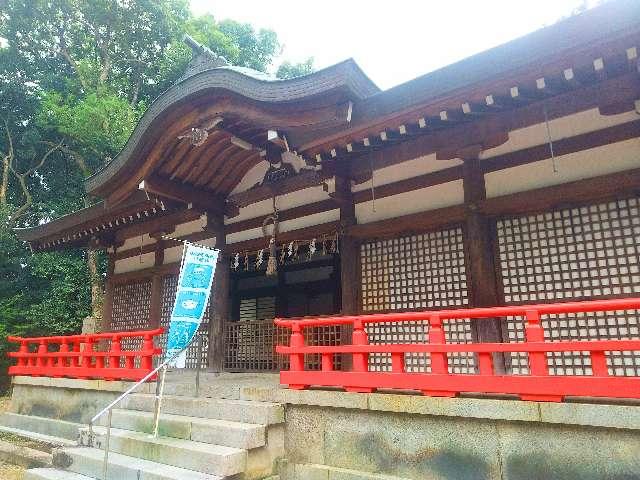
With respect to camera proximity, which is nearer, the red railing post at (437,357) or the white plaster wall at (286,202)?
the red railing post at (437,357)

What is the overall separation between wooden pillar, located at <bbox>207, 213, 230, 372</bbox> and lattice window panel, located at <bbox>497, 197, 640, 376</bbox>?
539 cm

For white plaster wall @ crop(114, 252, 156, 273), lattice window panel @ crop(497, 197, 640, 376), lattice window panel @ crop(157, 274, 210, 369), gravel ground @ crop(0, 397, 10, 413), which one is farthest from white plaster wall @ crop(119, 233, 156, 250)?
lattice window panel @ crop(497, 197, 640, 376)

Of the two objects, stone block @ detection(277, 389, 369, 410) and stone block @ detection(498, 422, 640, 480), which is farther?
stone block @ detection(277, 389, 369, 410)

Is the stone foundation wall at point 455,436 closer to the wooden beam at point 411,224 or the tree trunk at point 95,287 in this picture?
the wooden beam at point 411,224

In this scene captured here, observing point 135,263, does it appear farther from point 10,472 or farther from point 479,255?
point 479,255

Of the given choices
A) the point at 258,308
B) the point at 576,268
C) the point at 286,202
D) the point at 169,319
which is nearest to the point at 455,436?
the point at 576,268

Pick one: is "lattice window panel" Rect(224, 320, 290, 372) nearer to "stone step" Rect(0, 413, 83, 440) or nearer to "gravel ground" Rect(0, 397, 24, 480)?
"stone step" Rect(0, 413, 83, 440)

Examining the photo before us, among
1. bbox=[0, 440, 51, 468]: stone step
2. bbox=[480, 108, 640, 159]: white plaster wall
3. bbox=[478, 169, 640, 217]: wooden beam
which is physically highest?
bbox=[480, 108, 640, 159]: white plaster wall

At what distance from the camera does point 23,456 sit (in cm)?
677

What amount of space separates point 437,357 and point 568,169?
2.97m

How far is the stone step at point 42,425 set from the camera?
7512mm

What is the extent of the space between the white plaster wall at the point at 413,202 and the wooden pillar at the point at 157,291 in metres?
5.36

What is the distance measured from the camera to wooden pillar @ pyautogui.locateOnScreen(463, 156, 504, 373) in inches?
220

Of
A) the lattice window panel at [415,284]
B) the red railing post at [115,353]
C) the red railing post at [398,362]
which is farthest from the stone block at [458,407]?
the red railing post at [115,353]
